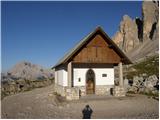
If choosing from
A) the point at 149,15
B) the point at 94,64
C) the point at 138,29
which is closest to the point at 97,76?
the point at 94,64

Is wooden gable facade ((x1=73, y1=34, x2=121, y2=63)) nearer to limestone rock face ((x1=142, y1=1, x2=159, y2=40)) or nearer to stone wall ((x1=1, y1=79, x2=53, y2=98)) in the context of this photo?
stone wall ((x1=1, y1=79, x2=53, y2=98))

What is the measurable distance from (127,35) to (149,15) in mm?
21144

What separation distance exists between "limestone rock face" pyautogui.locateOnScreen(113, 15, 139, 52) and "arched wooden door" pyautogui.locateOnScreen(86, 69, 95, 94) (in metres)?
133

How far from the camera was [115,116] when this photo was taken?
14.0m

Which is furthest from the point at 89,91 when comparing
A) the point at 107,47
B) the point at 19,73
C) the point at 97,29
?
the point at 19,73

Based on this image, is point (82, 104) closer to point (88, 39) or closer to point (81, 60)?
point (81, 60)

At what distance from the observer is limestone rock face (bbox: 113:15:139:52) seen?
6107 inches

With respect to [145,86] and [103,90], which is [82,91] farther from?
[145,86]

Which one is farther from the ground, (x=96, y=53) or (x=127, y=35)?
(x=127, y=35)

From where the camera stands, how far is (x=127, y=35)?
161 metres

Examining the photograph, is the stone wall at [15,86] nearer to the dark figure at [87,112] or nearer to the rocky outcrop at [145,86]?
the rocky outcrop at [145,86]

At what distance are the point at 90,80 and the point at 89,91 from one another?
45.4 inches

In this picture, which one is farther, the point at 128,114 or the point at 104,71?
the point at 104,71

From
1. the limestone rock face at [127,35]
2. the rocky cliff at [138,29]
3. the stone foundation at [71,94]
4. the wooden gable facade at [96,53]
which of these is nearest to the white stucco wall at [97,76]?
the wooden gable facade at [96,53]
